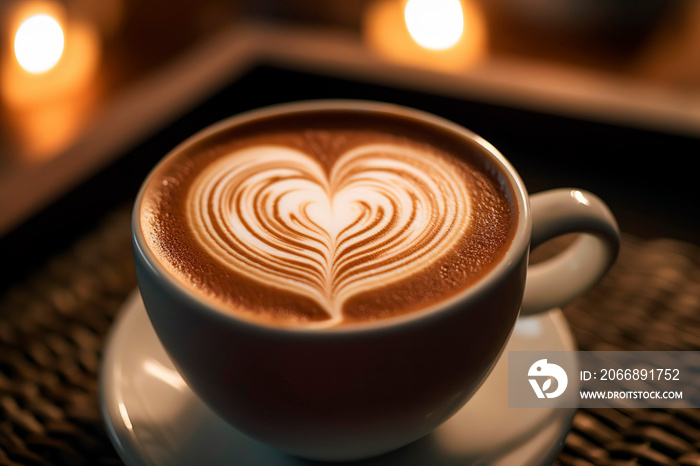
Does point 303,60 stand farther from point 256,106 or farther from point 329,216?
point 329,216

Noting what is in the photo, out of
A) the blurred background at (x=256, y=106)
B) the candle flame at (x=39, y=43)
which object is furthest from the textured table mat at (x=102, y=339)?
the candle flame at (x=39, y=43)

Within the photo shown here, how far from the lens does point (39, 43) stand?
69.3 inches

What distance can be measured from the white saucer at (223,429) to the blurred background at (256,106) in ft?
0.23

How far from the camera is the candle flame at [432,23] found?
191 centimetres

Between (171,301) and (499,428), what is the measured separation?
33 centimetres

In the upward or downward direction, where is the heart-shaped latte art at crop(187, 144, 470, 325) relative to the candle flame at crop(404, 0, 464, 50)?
downward

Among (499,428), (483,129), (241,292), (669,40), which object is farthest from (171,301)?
(669,40)

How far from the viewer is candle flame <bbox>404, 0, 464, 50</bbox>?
191cm

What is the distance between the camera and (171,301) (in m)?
0.51

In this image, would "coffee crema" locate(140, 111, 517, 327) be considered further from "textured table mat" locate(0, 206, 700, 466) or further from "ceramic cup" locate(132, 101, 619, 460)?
"textured table mat" locate(0, 206, 700, 466)

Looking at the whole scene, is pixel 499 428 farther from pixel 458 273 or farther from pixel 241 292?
pixel 241 292

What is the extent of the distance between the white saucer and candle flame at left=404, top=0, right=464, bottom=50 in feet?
4.64

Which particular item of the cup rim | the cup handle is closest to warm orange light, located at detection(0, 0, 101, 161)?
the cup rim

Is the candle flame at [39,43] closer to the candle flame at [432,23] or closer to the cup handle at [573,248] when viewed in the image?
the candle flame at [432,23]
